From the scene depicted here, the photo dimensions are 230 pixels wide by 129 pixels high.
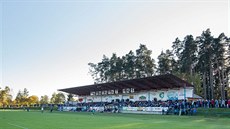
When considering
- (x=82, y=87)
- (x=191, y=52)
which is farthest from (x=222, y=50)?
(x=82, y=87)

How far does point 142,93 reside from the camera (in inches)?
2045

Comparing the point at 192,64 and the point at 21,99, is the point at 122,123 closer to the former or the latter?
the point at 192,64

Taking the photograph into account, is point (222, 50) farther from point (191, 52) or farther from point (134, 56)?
point (134, 56)

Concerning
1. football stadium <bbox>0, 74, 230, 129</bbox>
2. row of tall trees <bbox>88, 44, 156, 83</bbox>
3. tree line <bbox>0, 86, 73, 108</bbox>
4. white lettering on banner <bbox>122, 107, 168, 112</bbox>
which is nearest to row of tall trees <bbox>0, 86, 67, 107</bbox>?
tree line <bbox>0, 86, 73, 108</bbox>

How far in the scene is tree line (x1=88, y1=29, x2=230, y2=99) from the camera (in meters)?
57.9

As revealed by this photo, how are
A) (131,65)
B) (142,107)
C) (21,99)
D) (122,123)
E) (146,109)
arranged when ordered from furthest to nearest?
(21,99), (131,65), (142,107), (146,109), (122,123)

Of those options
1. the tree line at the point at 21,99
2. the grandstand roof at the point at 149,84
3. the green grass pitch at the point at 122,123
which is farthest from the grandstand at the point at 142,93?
the tree line at the point at 21,99

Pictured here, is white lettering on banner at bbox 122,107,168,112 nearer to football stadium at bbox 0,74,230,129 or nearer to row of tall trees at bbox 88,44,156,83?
football stadium at bbox 0,74,230,129

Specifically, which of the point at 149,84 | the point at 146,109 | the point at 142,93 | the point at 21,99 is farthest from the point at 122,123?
the point at 21,99

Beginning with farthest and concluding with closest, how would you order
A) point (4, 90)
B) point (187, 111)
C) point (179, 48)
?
1. point (4, 90)
2. point (179, 48)
3. point (187, 111)

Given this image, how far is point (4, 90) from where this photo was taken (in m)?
133

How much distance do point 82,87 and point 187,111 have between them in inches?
1343

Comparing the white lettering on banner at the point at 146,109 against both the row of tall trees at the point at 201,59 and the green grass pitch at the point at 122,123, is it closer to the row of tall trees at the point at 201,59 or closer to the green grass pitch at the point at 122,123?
the green grass pitch at the point at 122,123

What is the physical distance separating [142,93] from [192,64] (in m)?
Answer: 19.4
